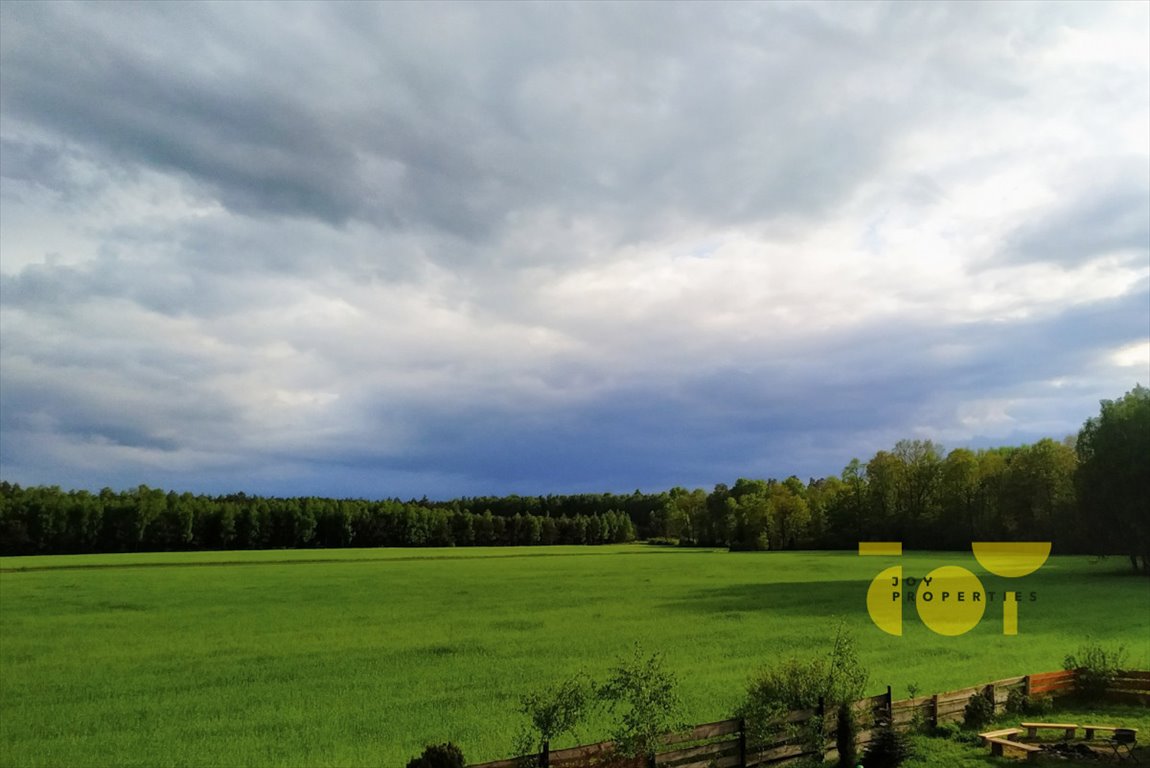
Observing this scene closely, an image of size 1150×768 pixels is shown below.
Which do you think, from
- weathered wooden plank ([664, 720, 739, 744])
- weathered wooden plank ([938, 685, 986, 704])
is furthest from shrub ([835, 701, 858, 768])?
weathered wooden plank ([938, 685, 986, 704])

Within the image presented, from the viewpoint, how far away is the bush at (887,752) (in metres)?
15.8

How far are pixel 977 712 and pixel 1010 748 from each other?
2.64m

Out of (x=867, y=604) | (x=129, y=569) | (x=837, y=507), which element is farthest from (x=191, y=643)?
(x=837, y=507)

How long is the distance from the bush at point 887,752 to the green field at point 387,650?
17.8 ft

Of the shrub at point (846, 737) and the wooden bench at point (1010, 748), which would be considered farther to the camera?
the shrub at point (846, 737)

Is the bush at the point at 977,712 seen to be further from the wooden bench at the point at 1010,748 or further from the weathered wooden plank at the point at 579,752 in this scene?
the weathered wooden plank at the point at 579,752

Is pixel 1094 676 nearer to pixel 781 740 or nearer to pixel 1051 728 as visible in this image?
pixel 1051 728

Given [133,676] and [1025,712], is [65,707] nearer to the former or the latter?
[133,676]

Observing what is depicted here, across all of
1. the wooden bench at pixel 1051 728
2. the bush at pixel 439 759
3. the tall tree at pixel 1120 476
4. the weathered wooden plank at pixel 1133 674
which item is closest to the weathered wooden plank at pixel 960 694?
the wooden bench at pixel 1051 728

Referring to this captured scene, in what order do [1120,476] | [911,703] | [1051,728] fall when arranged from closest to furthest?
[1051,728] → [911,703] → [1120,476]

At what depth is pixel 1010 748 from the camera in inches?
640

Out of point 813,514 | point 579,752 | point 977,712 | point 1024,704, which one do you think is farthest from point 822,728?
point 813,514

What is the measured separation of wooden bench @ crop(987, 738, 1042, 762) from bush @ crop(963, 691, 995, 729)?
2.00 meters

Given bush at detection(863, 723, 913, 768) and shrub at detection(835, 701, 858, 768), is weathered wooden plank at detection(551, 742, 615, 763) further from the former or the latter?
bush at detection(863, 723, 913, 768)
